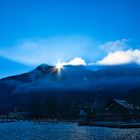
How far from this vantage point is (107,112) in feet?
469

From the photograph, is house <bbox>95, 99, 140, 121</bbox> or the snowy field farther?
house <bbox>95, 99, 140, 121</bbox>

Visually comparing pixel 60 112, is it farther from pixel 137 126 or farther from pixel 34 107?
pixel 137 126

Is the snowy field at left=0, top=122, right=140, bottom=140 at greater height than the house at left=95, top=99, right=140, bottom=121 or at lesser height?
lesser

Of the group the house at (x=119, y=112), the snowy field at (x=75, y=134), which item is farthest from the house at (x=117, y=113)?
the snowy field at (x=75, y=134)

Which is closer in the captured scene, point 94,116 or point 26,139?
point 26,139

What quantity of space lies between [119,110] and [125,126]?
44579 mm

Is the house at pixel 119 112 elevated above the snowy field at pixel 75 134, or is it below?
above

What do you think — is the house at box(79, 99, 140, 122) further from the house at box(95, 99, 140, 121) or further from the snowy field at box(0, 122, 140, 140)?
the snowy field at box(0, 122, 140, 140)

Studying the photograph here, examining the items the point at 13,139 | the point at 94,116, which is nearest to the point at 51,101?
the point at 94,116

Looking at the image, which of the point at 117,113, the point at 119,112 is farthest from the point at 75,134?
the point at 117,113

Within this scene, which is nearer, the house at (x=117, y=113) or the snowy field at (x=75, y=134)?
→ the snowy field at (x=75, y=134)

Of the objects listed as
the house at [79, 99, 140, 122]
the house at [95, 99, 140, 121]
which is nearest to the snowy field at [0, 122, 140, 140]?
the house at [95, 99, 140, 121]

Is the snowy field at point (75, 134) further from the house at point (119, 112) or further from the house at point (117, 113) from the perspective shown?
the house at point (117, 113)

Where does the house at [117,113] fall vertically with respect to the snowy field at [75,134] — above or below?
above
